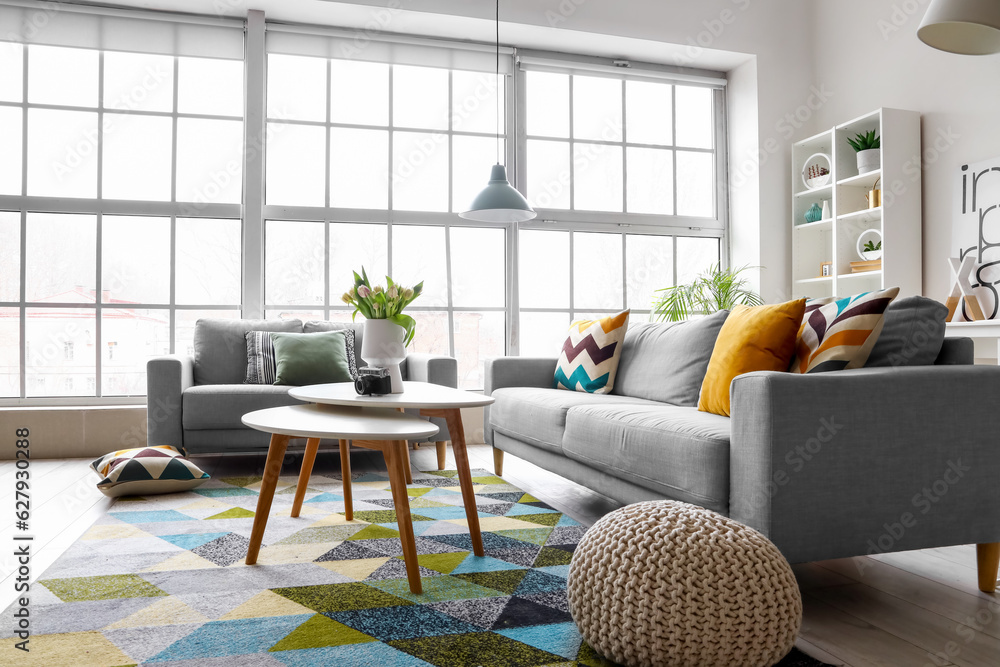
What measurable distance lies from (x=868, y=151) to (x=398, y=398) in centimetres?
361

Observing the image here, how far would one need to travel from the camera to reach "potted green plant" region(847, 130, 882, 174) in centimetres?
438

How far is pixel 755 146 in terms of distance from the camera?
5129 mm

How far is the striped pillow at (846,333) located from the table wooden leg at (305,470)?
168cm

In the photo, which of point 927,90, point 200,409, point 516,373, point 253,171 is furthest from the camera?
point 253,171

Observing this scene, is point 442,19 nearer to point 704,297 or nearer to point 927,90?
point 704,297

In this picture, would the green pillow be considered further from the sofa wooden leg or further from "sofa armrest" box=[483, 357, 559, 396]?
the sofa wooden leg

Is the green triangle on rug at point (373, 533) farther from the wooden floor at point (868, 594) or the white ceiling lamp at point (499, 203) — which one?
the white ceiling lamp at point (499, 203)

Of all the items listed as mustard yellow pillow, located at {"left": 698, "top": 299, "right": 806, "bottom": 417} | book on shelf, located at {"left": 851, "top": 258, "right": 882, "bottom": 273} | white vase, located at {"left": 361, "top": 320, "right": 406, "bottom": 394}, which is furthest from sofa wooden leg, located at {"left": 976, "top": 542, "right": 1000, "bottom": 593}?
book on shelf, located at {"left": 851, "top": 258, "right": 882, "bottom": 273}

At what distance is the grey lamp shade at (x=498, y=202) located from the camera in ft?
12.7

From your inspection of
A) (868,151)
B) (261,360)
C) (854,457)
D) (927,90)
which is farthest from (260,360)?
(927,90)

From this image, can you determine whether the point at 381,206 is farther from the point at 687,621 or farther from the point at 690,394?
the point at 687,621

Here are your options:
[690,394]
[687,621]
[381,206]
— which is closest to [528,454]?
[690,394]

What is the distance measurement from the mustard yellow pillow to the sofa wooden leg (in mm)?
739

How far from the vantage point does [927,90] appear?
4.27 meters
